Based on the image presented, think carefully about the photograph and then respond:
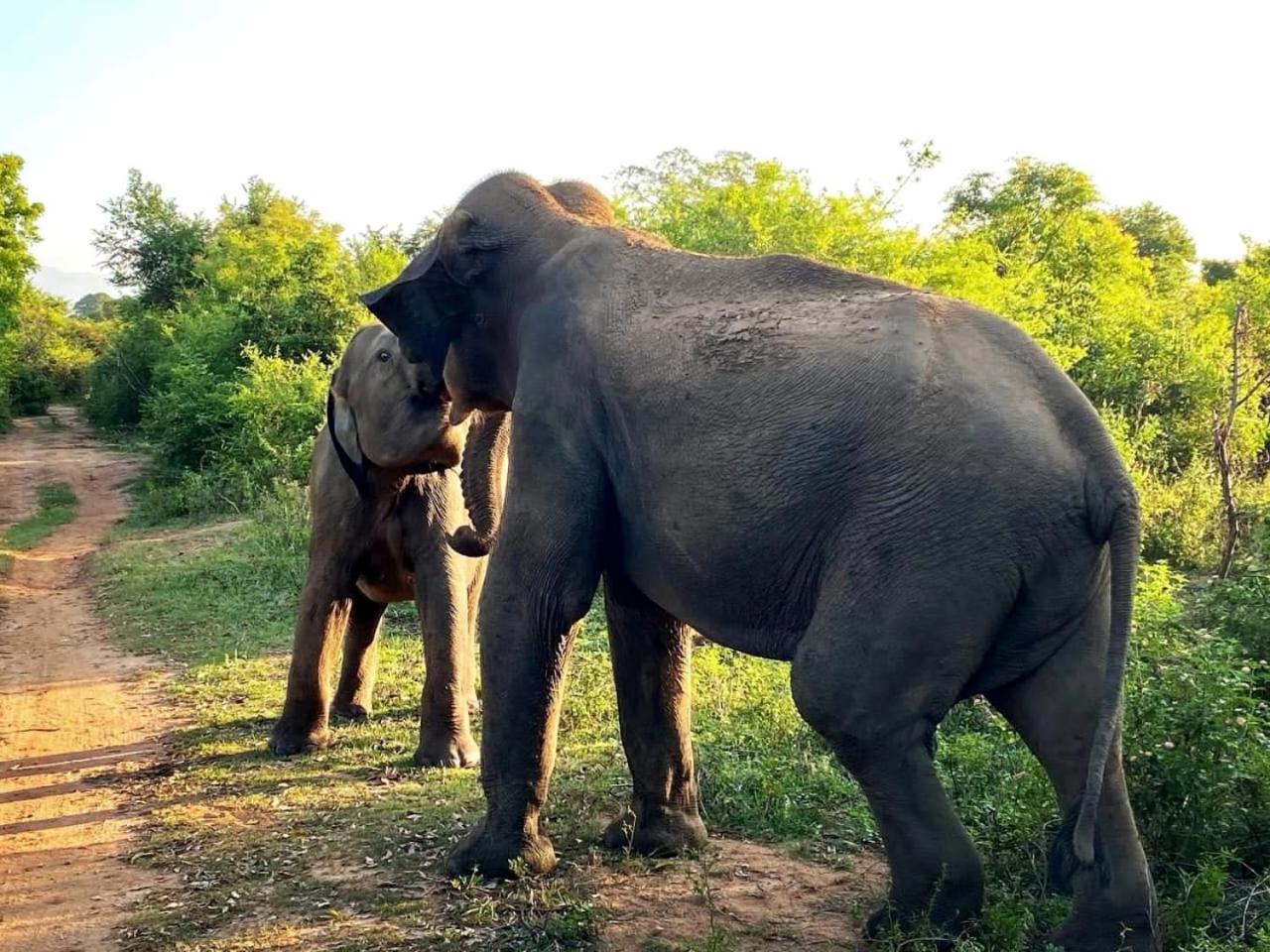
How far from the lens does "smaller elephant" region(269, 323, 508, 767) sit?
19.7 feet

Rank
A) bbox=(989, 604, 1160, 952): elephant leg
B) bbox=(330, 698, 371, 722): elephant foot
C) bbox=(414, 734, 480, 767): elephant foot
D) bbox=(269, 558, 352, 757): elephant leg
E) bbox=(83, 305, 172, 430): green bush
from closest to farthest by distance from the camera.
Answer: bbox=(989, 604, 1160, 952): elephant leg → bbox=(414, 734, 480, 767): elephant foot → bbox=(269, 558, 352, 757): elephant leg → bbox=(330, 698, 371, 722): elephant foot → bbox=(83, 305, 172, 430): green bush

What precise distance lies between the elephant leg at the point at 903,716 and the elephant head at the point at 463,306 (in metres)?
1.89

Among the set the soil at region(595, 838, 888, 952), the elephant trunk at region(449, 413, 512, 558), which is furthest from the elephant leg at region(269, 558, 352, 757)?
the soil at region(595, 838, 888, 952)

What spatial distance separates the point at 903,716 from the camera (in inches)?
131

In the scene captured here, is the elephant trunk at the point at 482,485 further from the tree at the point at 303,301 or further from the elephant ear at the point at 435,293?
the tree at the point at 303,301

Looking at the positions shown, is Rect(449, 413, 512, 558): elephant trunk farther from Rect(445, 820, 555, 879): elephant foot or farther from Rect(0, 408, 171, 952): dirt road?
Rect(0, 408, 171, 952): dirt road

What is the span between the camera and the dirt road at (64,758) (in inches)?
182

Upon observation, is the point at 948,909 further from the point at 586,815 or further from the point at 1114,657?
the point at 586,815

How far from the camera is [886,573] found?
10.8 ft

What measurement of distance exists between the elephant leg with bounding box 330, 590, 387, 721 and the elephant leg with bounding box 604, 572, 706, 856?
109 inches

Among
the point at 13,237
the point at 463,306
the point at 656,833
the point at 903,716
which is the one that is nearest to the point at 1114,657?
the point at 903,716

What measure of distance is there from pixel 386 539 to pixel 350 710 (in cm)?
140

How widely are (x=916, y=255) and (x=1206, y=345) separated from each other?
21.1 feet

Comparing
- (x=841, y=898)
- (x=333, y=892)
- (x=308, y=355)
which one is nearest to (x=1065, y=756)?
(x=841, y=898)
